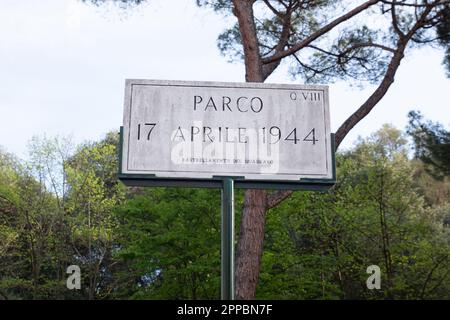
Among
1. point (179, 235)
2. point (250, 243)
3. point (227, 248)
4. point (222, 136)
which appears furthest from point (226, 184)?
point (179, 235)

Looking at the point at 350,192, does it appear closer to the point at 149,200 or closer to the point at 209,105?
the point at 149,200

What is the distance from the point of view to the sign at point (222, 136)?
13.1 feet

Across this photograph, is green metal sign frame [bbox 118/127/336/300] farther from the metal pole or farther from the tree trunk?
the tree trunk

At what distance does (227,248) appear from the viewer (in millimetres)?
3709

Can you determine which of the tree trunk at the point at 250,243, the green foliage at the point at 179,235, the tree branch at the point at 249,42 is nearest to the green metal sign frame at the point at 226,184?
the tree trunk at the point at 250,243

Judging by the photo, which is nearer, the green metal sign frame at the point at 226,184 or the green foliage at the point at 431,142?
the green metal sign frame at the point at 226,184

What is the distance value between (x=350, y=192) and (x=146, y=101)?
35.9 ft

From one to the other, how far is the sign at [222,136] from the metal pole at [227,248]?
20cm

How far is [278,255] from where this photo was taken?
11.8 meters

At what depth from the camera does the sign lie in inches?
157

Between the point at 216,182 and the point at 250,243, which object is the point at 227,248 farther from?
the point at 250,243

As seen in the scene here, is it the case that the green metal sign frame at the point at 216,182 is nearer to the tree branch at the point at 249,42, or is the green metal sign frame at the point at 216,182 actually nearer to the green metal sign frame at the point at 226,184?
the green metal sign frame at the point at 226,184

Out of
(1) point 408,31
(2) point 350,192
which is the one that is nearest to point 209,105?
(1) point 408,31

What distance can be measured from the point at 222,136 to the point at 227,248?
2.63ft
